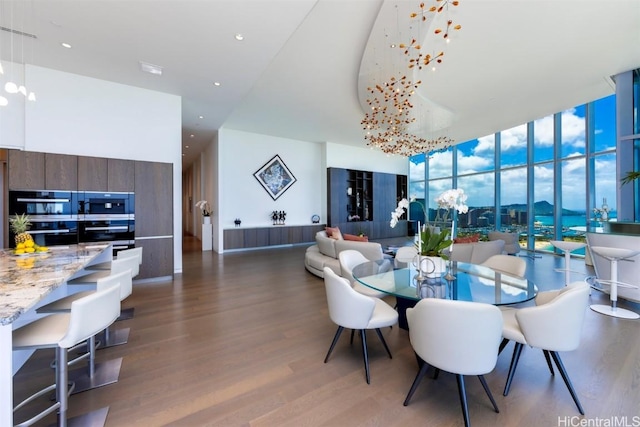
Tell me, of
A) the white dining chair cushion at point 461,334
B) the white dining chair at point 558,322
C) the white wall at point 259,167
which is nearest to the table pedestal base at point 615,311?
the white dining chair at point 558,322

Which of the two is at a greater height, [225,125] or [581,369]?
[225,125]

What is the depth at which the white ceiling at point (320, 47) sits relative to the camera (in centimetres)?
280

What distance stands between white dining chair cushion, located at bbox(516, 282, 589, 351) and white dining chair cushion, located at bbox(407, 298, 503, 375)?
1.44ft

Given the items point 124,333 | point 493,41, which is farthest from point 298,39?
point 124,333

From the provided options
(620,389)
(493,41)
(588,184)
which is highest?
(493,41)

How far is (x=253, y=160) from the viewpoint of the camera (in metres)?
Answer: 8.01

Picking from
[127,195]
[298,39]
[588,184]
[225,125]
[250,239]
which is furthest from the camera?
[250,239]

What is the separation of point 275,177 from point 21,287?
7146mm

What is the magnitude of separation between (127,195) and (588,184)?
398 inches

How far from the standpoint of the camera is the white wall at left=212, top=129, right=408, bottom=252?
7543mm

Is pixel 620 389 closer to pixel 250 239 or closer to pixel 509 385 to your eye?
pixel 509 385

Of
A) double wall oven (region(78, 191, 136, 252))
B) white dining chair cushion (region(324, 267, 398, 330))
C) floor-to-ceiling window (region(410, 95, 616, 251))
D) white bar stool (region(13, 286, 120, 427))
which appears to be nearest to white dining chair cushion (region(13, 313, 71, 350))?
white bar stool (region(13, 286, 120, 427))

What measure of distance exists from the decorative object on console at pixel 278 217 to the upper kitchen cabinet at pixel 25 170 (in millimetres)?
5359

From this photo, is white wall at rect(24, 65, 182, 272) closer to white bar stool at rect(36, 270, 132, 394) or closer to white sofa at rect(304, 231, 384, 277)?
white sofa at rect(304, 231, 384, 277)
